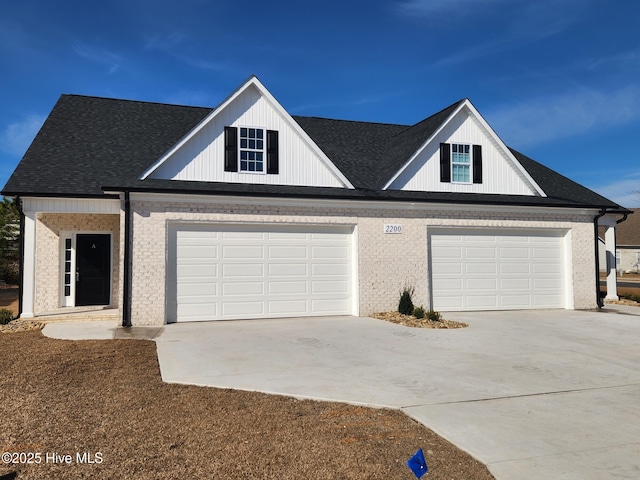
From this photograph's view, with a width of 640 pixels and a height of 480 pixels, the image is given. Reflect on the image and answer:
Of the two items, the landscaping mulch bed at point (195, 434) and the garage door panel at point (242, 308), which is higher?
the garage door panel at point (242, 308)

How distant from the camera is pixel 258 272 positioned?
1430cm

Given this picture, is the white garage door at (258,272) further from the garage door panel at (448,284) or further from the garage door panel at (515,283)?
the garage door panel at (515,283)

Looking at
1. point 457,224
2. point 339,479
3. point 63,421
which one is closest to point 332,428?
point 339,479

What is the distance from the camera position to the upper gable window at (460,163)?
17.0m

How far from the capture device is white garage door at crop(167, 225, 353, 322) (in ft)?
44.9

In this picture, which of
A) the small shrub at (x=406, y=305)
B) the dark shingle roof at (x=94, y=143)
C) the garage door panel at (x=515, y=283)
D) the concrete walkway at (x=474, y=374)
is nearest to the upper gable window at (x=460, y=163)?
the garage door panel at (x=515, y=283)

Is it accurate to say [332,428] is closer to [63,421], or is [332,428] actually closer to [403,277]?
[63,421]

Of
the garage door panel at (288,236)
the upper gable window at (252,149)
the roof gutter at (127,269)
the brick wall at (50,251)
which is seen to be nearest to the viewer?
the roof gutter at (127,269)

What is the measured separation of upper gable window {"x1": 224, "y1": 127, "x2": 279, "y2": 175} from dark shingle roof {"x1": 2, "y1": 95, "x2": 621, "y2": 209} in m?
0.69

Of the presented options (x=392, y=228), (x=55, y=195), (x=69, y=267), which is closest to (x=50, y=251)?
(x=69, y=267)

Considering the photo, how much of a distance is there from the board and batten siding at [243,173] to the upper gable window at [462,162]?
3.90 meters

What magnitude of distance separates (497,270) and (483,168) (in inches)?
139

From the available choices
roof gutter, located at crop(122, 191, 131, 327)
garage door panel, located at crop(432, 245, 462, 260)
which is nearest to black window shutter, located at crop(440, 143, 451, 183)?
garage door panel, located at crop(432, 245, 462, 260)

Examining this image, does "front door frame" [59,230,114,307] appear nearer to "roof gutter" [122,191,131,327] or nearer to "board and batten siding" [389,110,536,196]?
"roof gutter" [122,191,131,327]
